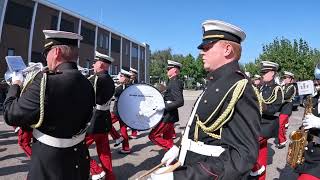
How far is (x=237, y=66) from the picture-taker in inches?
102

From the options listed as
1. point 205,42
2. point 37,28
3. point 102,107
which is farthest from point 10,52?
point 205,42

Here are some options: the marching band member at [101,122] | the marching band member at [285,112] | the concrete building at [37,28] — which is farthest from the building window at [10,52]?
the marching band member at [101,122]

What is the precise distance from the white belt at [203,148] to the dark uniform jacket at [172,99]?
516 centimetres

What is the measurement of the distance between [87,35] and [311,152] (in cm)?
3566

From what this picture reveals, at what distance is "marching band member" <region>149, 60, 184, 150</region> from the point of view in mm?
7844

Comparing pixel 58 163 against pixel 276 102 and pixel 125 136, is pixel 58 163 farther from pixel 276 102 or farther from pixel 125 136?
pixel 125 136

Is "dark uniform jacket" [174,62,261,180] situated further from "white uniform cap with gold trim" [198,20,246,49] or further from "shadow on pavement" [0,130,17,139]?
"shadow on pavement" [0,130,17,139]

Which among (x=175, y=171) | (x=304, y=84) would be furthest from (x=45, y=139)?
(x=304, y=84)

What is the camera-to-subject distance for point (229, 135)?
232 centimetres

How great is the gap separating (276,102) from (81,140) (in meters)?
4.70

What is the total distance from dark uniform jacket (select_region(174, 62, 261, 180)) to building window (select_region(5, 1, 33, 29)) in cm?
2594

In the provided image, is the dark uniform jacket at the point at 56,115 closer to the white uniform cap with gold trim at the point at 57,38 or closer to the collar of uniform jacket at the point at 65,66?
the collar of uniform jacket at the point at 65,66

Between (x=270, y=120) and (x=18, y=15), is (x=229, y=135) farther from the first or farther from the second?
(x=18, y=15)

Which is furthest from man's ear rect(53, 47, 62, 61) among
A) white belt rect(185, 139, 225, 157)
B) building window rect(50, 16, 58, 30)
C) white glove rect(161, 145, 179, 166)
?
building window rect(50, 16, 58, 30)
